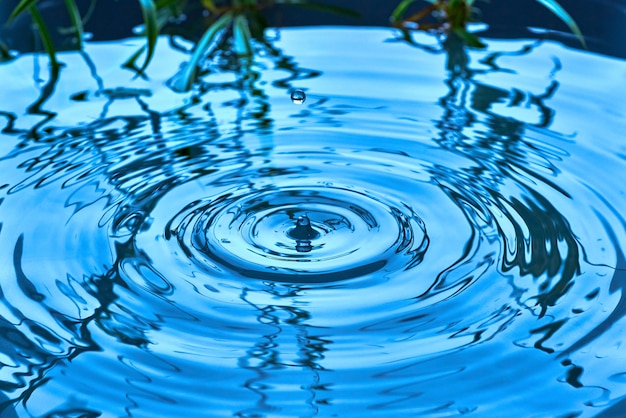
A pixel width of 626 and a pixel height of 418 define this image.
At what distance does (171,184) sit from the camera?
1682 mm

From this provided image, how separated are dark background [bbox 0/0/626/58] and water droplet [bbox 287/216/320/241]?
103cm

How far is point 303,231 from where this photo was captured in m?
1.53

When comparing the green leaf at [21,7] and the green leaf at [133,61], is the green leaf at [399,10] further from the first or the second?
the green leaf at [21,7]

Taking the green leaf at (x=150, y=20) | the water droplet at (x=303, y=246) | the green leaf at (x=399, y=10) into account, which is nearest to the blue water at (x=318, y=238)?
the water droplet at (x=303, y=246)

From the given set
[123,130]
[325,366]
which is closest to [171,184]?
[123,130]

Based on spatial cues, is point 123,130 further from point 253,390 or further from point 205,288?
point 253,390

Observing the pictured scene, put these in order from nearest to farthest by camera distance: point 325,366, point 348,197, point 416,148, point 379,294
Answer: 1. point 325,366
2. point 379,294
3. point 348,197
4. point 416,148

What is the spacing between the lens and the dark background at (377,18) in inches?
94.2

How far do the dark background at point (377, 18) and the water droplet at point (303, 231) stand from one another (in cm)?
103

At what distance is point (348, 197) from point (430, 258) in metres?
0.23

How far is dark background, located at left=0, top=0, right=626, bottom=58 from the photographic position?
239cm

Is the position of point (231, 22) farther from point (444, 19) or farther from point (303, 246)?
point (303, 246)

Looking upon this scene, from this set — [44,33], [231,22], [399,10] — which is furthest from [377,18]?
[44,33]

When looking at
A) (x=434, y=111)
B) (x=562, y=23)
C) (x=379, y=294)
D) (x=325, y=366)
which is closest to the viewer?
(x=325, y=366)
